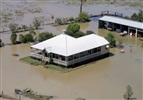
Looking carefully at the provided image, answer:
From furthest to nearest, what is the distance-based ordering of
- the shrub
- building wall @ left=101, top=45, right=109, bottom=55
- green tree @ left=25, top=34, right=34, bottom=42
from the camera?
1. the shrub
2. green tree @ left=25, top=34, right=34, bottom=42
3. building wall @ left=101, top=45, right=109, bottom=55

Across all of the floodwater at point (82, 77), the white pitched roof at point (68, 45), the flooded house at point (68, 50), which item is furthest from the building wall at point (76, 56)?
the floodwater at point (82, 77)

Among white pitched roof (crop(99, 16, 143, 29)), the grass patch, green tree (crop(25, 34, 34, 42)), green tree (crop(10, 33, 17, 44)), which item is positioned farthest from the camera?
white pitched roof (crop(99, 16, 143, 29))

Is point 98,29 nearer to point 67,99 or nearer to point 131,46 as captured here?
point 131,46

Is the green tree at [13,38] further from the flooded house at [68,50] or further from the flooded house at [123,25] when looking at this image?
the flooded house at [123,25]

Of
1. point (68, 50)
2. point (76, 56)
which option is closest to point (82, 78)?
point (76, 56)

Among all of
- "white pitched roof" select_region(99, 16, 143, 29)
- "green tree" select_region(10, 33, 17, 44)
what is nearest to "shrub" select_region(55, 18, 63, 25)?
"white pitched roof" select_region(99, 16, 143, 29)

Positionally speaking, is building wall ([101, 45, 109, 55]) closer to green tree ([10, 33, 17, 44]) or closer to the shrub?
green tree ([10, 33, 17, 44])
